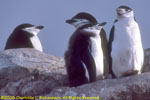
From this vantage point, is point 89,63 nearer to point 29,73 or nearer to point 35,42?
point 29,73

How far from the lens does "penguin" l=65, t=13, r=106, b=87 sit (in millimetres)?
3445

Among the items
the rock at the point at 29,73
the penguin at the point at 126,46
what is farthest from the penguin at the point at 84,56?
the rock at the point at 29,73

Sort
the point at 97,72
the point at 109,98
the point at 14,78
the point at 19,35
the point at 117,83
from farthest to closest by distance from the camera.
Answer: the point at 19,35, the point at 14,78, the point at 97,72, the point at 117,83, the point at 109,98

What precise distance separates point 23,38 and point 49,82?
5.65 ft

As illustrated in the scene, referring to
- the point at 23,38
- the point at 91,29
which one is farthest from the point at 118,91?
the point at 23,38

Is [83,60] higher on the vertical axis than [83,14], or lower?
lower

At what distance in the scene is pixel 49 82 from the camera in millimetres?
3705

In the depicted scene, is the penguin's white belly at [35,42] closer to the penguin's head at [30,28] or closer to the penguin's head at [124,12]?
the penguin's head at [30,28]

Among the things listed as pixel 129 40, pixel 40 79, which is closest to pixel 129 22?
pixel 129 40

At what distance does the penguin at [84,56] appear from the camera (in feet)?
11.3

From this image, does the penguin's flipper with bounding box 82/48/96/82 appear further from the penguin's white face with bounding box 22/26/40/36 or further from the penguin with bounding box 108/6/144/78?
the penguin's white face with bounding box 22/26/40/36

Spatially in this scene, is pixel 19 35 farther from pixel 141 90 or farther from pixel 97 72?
pixel 141 90

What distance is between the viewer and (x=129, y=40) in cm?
339

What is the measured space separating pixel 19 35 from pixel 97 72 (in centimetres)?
207
